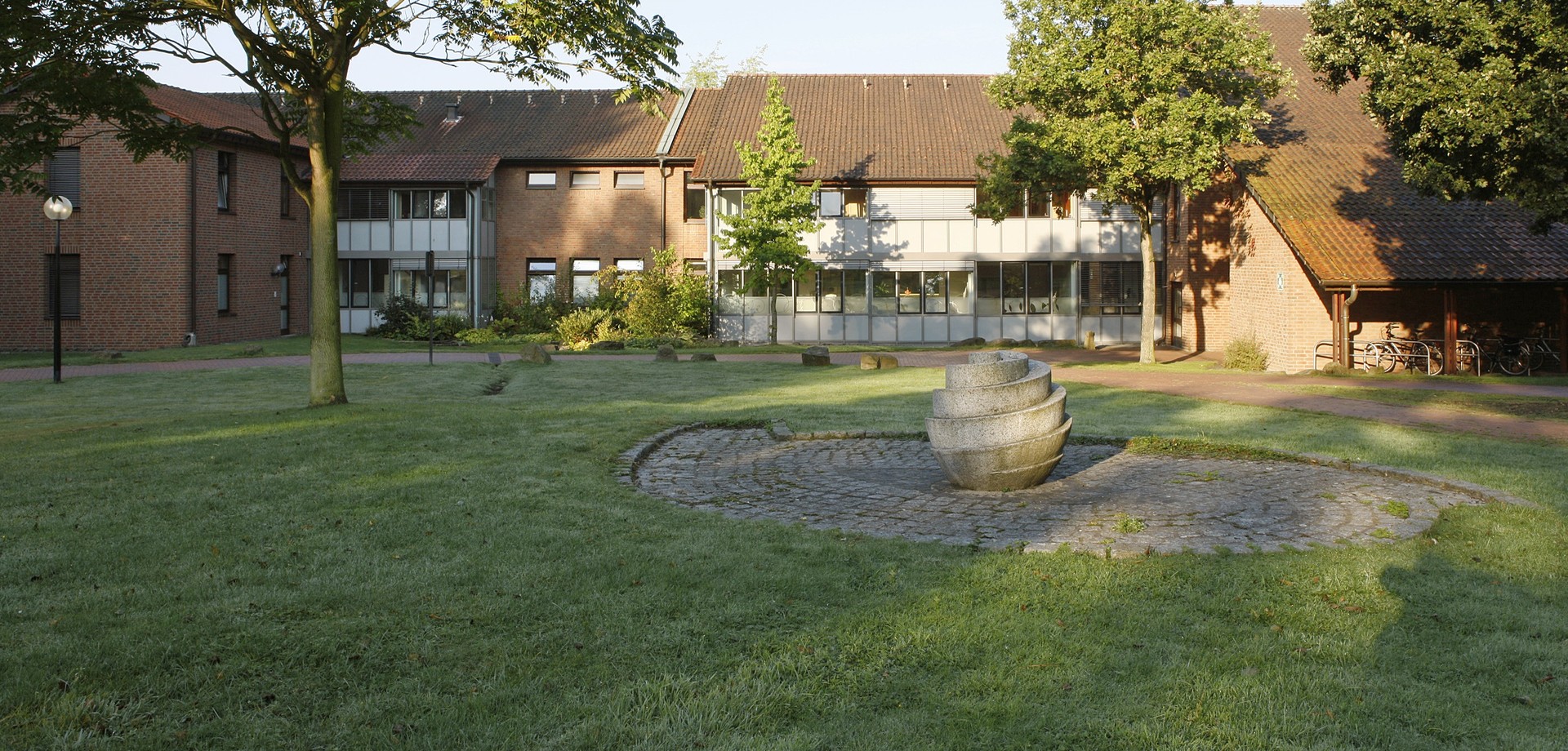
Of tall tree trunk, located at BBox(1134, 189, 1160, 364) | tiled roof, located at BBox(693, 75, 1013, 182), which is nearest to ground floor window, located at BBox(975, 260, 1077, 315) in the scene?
tiled roof, located at BBox(693, 75, 1013, 182)

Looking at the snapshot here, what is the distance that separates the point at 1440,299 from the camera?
26766 millimetres

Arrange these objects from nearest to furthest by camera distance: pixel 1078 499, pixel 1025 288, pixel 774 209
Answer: pixel 1078 499, pixel 774 209, pixel 1025 288

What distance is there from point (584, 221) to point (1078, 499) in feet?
106

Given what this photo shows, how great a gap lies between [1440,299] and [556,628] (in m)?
26.9

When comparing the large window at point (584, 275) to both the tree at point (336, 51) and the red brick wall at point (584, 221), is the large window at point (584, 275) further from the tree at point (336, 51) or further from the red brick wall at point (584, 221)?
the tree at point (336, 51)

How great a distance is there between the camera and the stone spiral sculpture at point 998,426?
9039 millimetres

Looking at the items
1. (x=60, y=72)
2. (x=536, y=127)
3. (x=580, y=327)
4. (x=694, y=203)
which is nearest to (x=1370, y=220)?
(x=580, y=327)

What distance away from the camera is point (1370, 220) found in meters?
26.3

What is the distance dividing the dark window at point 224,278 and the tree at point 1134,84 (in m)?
21.5

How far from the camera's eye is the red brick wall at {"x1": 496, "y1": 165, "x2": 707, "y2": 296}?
39.0 metres

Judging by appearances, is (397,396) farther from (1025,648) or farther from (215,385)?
(1025,648)

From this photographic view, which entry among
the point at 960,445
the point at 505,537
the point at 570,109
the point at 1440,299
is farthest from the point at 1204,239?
the point at 505,537

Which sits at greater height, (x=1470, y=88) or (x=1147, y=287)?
(x=1470, y=88)

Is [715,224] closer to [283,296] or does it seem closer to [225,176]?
[283,296]
